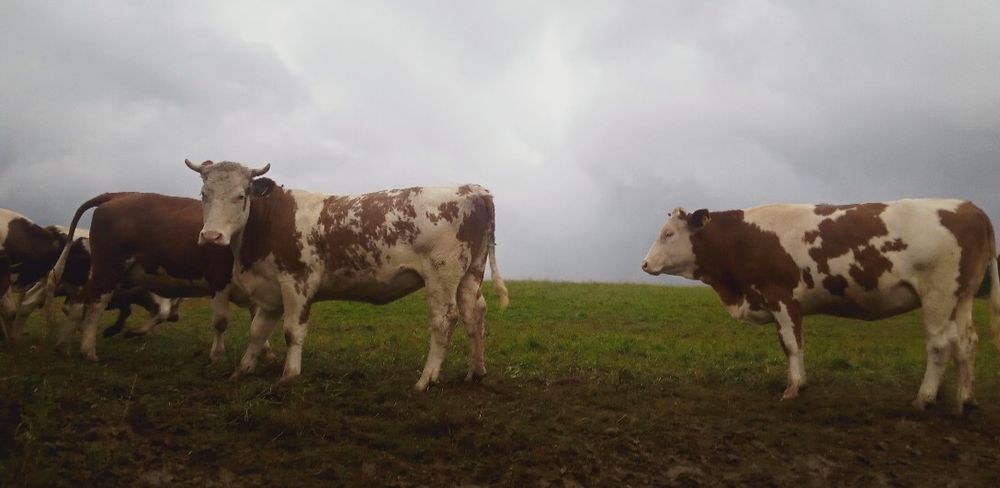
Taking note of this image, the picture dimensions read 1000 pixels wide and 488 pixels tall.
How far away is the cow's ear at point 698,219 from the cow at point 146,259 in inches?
282

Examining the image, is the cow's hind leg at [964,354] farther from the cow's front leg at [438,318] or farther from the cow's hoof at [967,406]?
the cow's front leg at [438,318]

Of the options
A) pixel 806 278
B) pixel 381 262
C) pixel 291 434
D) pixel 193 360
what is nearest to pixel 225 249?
pixel 193 360

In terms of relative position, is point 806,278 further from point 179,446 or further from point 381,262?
point 179,446

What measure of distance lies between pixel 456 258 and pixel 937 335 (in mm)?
6015

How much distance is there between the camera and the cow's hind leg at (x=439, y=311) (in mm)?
9352

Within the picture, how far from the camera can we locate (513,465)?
664cm

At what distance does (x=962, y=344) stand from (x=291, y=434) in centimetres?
804

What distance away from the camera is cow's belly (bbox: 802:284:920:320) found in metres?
9.17

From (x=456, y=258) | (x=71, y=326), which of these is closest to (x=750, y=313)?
(x=456, y=258)

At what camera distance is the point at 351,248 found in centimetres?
969

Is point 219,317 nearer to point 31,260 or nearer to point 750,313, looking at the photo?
point 31,260

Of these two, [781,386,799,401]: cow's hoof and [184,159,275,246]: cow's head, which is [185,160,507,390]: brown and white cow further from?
[781,386,799,401]: cow's hoof

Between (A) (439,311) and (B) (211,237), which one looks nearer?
(B) (211,237)

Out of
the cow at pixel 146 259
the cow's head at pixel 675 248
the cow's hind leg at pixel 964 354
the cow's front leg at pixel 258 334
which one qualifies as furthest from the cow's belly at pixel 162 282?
the cow's hind leg at pixel 964 354
